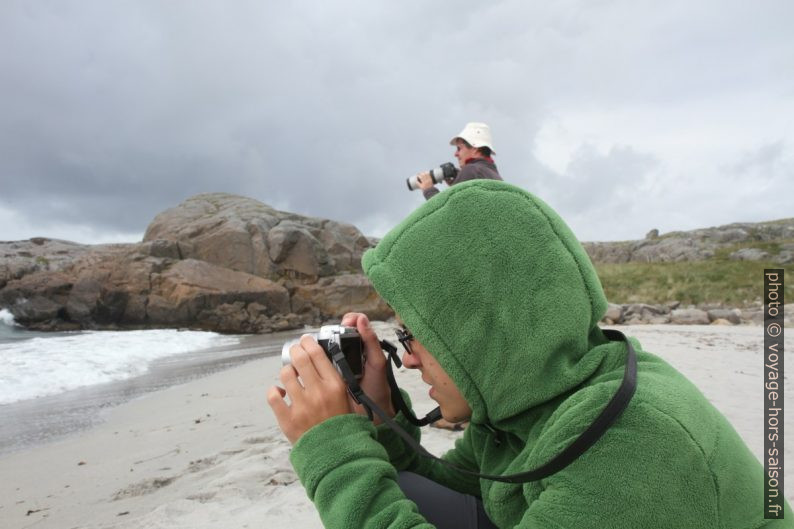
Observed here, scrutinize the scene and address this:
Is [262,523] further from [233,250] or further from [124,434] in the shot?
[233,250]

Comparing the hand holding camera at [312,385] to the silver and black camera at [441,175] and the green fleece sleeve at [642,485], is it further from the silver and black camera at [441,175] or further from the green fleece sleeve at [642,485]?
the silver and black camera at [441,175]

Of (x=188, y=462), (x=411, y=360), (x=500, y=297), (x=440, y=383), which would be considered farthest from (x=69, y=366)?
(x=500, y=297)

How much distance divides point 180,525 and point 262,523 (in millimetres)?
418

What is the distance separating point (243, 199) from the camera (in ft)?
117

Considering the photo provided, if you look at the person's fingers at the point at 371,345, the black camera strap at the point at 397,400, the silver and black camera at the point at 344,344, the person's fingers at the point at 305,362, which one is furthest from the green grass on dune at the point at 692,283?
the person's fingers at the point at 305,362

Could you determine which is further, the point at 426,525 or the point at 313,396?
the point at 313,396

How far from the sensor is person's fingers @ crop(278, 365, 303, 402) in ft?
4.16

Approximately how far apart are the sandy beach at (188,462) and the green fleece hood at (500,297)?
164 centimetres

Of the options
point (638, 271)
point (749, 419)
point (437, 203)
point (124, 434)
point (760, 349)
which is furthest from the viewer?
point (638, 271)

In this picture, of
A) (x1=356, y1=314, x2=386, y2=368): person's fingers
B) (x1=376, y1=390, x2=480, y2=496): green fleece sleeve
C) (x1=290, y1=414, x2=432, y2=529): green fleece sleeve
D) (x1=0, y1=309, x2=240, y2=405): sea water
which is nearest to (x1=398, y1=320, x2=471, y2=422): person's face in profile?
(x1=290, y1=414, x2=432, y2=529): green fleece sleeve

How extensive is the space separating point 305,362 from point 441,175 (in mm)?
3501

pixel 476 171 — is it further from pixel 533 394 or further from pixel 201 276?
pixel 201 276

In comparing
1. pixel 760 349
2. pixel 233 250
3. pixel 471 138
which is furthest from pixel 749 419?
pixel 233 250

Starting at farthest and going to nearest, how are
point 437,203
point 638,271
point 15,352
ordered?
1. point 638,271
2. point 15,352
3. point 437,203
